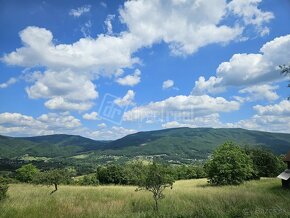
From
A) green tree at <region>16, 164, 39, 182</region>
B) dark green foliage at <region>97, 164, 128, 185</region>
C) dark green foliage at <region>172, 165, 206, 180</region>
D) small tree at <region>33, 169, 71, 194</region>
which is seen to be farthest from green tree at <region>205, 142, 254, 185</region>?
green tree at <region>16, 164, 39, 182</region>

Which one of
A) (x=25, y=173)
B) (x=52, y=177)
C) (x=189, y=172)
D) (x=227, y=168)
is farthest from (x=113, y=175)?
(x=52, y=177)

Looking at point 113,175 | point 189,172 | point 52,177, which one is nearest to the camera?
point 52,177

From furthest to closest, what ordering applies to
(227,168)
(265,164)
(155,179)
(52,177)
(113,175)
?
(265,164), (113,175), (227,168), (52,177), (155,179)

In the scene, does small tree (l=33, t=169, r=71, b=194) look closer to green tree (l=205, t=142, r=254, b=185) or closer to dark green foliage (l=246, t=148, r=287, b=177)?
green tree (l=205, t=142, r=254, b=185)

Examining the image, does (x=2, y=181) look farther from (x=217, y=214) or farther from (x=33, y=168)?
(x=33, y=168)

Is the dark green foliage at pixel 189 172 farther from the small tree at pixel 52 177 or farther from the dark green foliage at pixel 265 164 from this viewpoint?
the small tree at pixel 52 177

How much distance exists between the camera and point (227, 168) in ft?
203

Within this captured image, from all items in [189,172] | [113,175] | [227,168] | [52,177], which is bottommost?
[113,175]

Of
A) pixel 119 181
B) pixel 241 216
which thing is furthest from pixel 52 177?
pixel 119 181

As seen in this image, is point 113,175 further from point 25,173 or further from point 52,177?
point 52,177

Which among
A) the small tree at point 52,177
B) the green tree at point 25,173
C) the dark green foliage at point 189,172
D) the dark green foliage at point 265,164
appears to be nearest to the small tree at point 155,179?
the small tree at point 52,177

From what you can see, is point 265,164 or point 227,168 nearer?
point 227,168

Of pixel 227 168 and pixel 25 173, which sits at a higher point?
pixel 227 168

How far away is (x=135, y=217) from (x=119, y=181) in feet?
246
